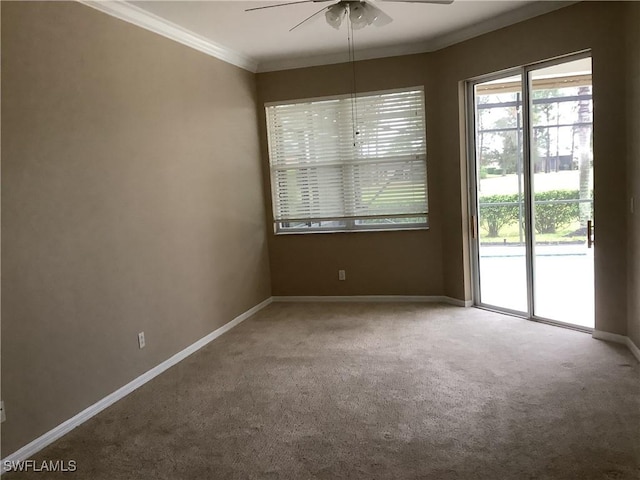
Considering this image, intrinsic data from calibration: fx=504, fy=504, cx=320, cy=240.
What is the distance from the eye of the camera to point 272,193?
5.76 meters

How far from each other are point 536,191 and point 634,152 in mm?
1003

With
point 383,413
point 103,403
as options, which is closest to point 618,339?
point 383,413

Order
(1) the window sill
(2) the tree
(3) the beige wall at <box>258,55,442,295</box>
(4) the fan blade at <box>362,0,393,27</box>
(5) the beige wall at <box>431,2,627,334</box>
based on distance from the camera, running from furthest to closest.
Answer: (1) the window sill
(3) the beige wall at <box>258,55,442,295</box>
(2) the tree
(5) the beige wall at <box>431,2,627,334</box>
(4) the fan blade at <box>362,0,393,27</box>

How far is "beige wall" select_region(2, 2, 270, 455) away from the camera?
268 cm

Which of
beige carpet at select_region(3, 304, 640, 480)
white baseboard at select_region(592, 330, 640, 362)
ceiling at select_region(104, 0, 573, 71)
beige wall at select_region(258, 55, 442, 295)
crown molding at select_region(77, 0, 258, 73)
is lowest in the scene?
beige carpet at select_region(3, 304, 640, 480)

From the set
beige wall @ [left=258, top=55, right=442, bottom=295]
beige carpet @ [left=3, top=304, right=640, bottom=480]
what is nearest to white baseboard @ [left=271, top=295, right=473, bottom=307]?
beige wall @ [left=258, top=55, right=442, bottom=295]

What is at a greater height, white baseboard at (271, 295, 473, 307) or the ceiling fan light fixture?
the ceiling fan light fixture

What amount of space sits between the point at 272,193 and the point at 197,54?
A: 1.80m

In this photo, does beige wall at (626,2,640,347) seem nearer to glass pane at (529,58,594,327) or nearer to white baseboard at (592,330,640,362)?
white baseboard at (592,330,640,362)

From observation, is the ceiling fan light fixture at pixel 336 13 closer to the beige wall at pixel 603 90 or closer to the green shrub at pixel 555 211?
the beige wall at pixel 603 90

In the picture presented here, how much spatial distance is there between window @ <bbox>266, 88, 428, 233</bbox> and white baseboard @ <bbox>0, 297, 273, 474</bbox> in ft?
5.46

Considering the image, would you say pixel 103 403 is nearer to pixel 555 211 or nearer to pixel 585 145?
pixel 555 211

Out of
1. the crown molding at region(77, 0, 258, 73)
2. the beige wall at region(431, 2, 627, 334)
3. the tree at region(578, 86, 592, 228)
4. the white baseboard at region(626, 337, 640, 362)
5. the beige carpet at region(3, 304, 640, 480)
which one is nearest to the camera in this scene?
the beige carpet at region(3, 304, 640, 480)

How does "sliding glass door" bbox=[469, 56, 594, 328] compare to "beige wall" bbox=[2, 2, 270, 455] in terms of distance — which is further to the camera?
"sliding glass door" bbox=[469, 56, 594, 328]
